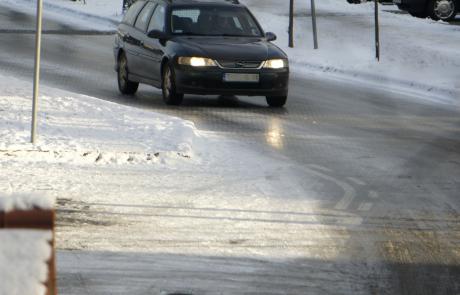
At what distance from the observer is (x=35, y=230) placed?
294 centimetres

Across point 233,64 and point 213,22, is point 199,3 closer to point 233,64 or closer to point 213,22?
point 213,22

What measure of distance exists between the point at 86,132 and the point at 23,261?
11192mm

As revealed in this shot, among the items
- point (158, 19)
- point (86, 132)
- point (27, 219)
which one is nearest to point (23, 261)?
point (27, 219)

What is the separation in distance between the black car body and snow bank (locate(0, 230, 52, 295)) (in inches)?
1330

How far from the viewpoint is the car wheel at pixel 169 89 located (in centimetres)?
1850

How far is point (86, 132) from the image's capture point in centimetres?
1406

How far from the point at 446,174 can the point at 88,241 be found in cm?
499

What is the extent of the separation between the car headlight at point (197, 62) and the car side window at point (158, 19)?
1.32 m

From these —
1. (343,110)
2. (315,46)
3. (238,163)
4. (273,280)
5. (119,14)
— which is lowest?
(119,14)

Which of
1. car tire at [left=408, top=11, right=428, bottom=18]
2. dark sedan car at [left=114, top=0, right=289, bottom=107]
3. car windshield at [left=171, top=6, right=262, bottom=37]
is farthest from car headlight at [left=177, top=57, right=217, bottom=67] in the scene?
car tire at [left=408, top=11, right=428, bottom=18]

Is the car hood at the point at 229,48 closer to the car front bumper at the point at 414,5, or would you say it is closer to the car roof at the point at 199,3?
the car roof at the point at 199,3

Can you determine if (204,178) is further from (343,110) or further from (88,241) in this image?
(343,110)

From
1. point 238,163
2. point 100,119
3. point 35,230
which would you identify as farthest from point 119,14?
point 35,230

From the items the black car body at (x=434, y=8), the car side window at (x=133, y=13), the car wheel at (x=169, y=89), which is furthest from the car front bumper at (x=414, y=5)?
the car wheel at (x=169, y=89)
